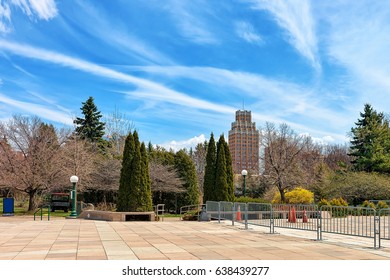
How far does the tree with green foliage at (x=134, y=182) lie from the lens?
25.8 metres

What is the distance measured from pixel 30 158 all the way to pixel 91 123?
2750 centimetres

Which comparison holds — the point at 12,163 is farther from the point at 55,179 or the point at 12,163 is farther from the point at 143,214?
the point at 143,214

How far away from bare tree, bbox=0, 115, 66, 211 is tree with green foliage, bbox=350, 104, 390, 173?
29.9 meters

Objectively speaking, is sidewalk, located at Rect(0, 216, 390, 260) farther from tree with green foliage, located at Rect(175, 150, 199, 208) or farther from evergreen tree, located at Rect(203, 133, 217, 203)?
tree with green foliage, located at Rect(175, 150, 199, 208)

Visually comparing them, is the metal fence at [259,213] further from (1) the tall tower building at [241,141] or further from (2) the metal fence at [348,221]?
(1) the tall tower building at [241,141]

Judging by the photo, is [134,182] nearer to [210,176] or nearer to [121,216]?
[121,216]

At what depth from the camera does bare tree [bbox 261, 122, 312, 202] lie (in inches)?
1592

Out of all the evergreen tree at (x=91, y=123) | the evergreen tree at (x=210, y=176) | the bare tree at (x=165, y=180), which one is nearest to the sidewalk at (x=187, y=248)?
the evergreen tree at (x=210, y=176)

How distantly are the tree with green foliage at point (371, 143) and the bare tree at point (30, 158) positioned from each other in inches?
1175

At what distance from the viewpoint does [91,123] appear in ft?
205

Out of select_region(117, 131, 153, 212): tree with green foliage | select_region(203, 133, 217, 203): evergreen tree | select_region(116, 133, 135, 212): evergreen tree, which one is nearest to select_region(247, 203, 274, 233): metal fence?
select_region(203, 133, 217, 203): evergreen tree

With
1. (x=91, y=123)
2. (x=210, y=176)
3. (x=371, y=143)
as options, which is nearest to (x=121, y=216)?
(x=210, y=176)

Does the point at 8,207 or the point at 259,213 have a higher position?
the point at 259,213

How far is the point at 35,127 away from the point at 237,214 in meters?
25.0
